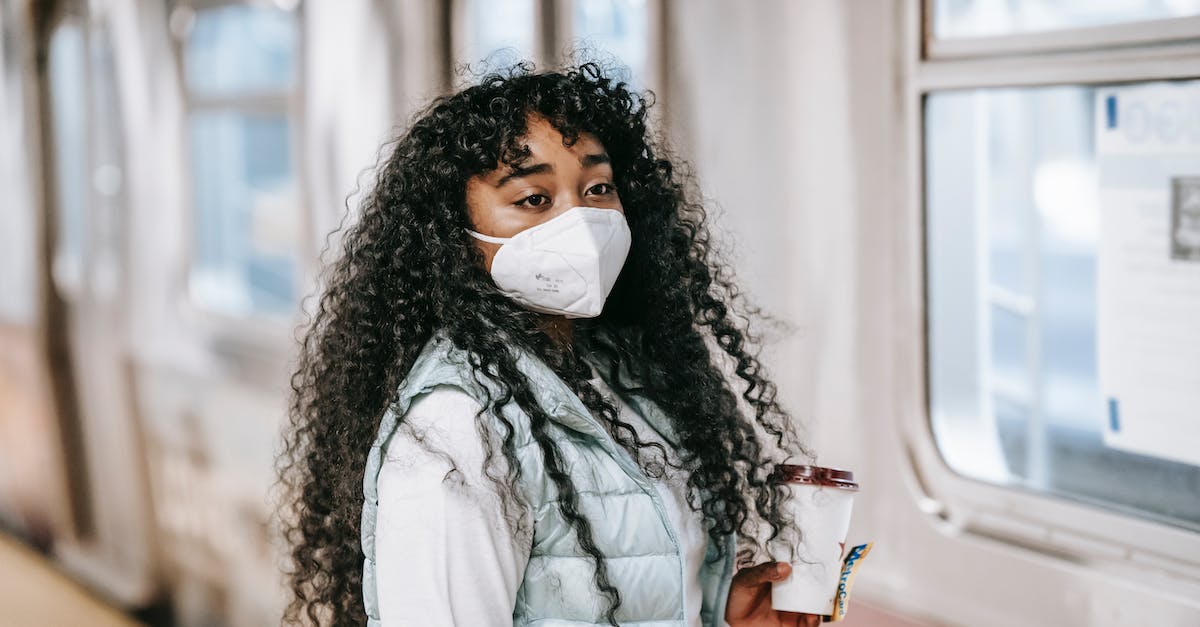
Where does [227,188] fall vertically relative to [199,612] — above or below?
above

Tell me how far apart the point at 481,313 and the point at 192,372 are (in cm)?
312

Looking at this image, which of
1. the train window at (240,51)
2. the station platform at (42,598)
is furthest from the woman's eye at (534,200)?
the station platform at (42,598)

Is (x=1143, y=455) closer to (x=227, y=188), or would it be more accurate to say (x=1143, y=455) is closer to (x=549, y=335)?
(x=549, y=335)

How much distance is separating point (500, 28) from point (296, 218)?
1134 millimetres

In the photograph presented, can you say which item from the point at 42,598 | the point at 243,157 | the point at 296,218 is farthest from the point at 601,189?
the point at 42,598

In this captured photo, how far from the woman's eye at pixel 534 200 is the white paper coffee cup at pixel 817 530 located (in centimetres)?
47

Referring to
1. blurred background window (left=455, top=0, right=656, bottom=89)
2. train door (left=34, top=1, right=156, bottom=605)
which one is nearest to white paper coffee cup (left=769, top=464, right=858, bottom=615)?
blurred background window (left=455, top=0, right=656, bottom=89)

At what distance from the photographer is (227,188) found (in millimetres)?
4203

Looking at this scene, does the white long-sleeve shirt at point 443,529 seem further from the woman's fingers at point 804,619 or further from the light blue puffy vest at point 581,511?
the woman's fingers at point 804,619

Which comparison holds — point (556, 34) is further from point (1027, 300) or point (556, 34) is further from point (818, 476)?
point (818, 476)

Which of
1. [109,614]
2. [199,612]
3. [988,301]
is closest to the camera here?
[988,301]

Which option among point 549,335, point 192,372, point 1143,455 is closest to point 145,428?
point 192,372

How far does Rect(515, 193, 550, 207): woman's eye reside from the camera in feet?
4.76

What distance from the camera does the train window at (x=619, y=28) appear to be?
8.03 ft
